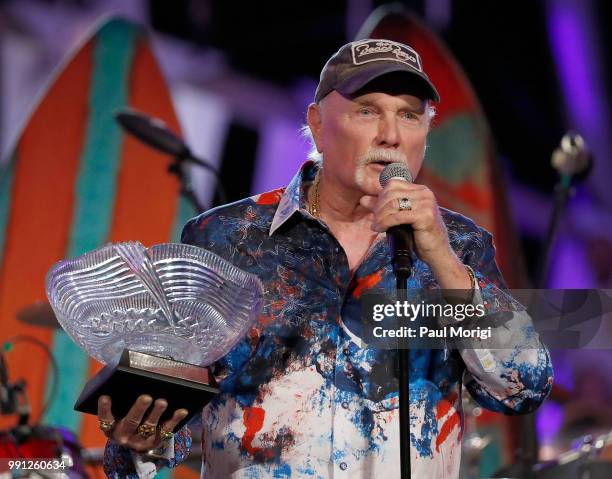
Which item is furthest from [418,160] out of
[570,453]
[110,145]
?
[110,145]

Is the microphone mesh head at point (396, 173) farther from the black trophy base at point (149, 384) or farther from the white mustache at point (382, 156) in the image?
the black trophy base at point (149, 384)

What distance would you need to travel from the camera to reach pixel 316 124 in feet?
7.04

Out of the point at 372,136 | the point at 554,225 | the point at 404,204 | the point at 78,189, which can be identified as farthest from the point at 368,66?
the point at 78,189

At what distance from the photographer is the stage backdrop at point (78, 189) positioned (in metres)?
3.66

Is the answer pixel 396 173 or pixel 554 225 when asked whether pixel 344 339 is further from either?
pixel 554 225

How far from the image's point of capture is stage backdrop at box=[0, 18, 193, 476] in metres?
3.66

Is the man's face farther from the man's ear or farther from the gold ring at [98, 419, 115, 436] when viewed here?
the gold ring at [98, 419, 115, 436]

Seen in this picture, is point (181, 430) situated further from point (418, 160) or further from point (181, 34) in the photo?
point (181, 34)

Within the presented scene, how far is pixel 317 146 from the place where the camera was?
213 centimetres

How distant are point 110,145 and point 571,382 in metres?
2.09

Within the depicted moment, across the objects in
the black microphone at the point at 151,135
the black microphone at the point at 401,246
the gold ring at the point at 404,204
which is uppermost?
the black microphone at the point at 151,135

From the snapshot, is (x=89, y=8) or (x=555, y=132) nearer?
(x=89, y=8)

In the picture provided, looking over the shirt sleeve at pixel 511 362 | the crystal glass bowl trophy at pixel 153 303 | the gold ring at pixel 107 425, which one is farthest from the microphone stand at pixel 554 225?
the gold ring at pixel 107 425

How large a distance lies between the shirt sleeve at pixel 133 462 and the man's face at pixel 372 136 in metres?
0.58
